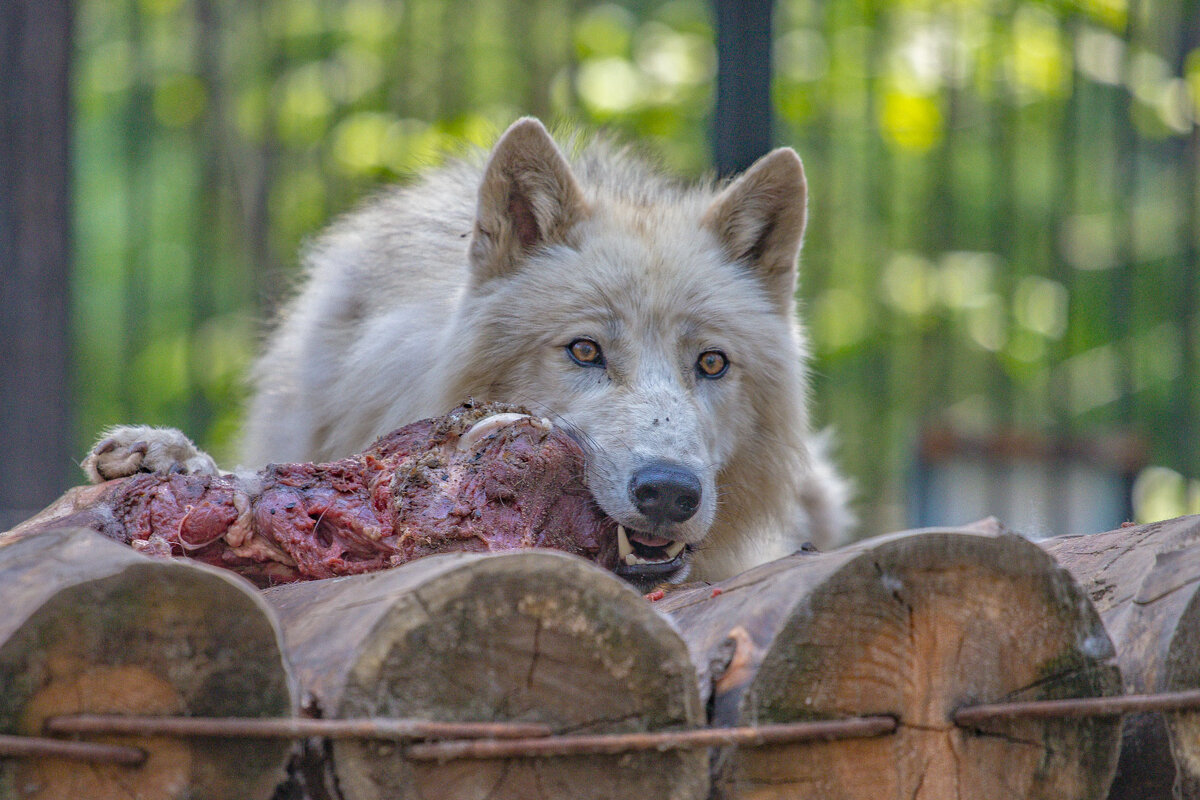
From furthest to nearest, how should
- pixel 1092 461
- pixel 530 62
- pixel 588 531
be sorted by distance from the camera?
pixel 530 62 < pixel 1092 461 < pixel 588 531

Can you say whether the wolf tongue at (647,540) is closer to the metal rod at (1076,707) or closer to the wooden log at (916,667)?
the wooden log at (916,667)

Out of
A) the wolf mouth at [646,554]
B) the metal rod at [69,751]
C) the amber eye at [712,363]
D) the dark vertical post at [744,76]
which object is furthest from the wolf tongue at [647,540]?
the dark vertical post at [744,76]

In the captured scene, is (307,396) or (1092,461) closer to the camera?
(307,396)

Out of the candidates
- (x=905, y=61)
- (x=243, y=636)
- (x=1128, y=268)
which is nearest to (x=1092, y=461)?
(x=1128, y=268)

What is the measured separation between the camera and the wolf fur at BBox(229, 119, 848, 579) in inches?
145

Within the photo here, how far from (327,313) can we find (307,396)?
37cm

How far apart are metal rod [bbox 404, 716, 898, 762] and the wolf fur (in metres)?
1.50

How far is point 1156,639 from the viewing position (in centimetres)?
190

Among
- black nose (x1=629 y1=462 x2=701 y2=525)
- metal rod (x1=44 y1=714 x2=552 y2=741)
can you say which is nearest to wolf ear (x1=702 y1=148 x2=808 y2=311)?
black nose (x1=629 y1=462 x2=701 y2=525)

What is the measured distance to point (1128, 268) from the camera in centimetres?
766

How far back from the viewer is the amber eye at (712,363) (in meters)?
3.87

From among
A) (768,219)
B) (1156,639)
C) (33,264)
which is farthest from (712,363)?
(33,264)

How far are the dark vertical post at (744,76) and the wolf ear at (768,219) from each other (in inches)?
52.0

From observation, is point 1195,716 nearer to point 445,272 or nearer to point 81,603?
point 81,603
